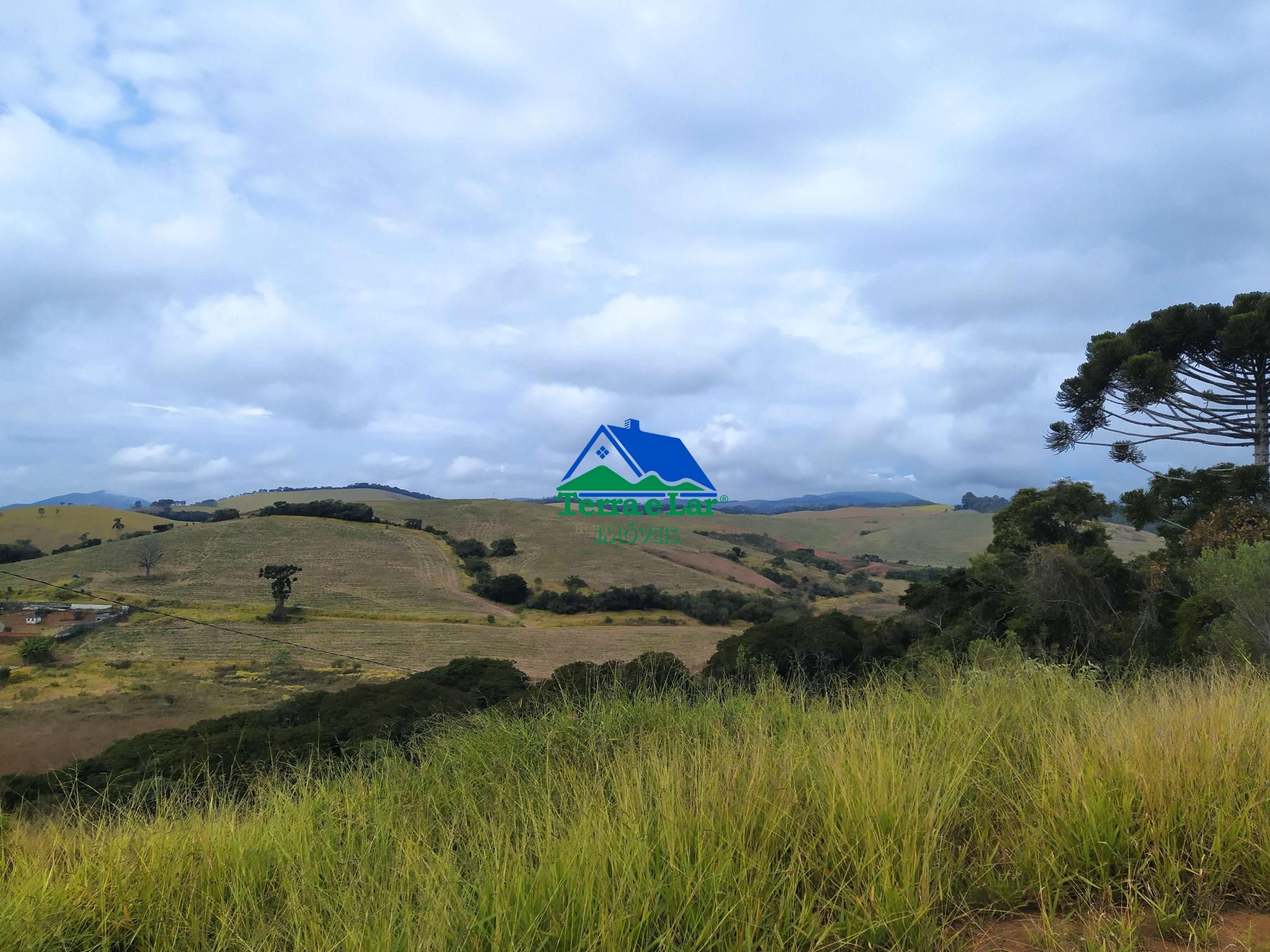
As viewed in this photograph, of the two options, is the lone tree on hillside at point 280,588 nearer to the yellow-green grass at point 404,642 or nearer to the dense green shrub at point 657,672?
the yellow-green grass at point 404,642

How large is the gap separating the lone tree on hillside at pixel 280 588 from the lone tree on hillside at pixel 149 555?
481 inches

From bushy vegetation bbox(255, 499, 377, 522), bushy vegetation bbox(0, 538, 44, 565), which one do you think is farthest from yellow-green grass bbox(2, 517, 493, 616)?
bushy vegetation bbox(255, 499, 377, 522)

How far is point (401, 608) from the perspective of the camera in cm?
4028

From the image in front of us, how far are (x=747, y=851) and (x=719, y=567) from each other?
171ft

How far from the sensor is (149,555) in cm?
4706

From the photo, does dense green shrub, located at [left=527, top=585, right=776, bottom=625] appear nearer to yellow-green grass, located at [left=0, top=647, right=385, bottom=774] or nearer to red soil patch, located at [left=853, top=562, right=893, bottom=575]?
yellow-green grass, located at [left=0, top=647, right=385, bottom=774]

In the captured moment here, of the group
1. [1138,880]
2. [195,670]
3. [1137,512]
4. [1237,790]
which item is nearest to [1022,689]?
[1237,790]

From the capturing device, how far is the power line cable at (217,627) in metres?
28.5

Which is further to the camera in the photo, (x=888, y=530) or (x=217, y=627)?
(x=888, y=530)

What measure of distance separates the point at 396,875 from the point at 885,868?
208 cm

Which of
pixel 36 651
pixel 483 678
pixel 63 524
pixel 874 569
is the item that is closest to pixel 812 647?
pixel 483 678

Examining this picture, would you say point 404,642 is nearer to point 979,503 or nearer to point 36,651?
point 36,651

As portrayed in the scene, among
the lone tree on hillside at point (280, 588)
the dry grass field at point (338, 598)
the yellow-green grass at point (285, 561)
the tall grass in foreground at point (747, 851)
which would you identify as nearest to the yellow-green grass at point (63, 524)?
the dry grass field at point (338, 598)

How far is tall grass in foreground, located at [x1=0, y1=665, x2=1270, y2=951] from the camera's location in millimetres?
2555
